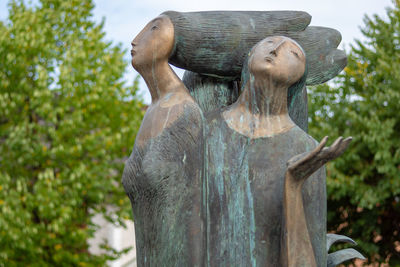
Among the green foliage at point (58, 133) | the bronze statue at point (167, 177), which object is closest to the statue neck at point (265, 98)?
the bronze statue at point (167, 177)

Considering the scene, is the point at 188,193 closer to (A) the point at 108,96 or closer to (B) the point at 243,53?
(B) the point at 243,53

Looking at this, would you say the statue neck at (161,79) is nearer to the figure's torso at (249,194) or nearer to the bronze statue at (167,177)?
the bronze statue at (167,177)

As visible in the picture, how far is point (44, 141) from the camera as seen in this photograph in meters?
11.7

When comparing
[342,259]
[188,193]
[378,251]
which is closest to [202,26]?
[188,193]

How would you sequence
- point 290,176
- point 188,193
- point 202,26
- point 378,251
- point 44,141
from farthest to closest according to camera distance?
point 378,251 → point 44,141 → point 202,26 → point 188,193 → point 290,176

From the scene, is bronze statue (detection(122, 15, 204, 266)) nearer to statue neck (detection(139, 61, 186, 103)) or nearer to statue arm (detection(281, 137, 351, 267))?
statue neck (detection(139, 61, 186, 103))

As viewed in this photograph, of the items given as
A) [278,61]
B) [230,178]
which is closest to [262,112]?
[278,61]

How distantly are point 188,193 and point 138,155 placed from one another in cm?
33

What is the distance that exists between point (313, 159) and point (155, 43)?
1.07m

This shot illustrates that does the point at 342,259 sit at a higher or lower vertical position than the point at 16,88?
higher

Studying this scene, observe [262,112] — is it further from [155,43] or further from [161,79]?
[155,43]

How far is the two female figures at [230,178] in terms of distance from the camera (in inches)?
113

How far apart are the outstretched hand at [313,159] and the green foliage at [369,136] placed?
30.0 ft

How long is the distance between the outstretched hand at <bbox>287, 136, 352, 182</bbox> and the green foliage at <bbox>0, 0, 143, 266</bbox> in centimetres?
827
